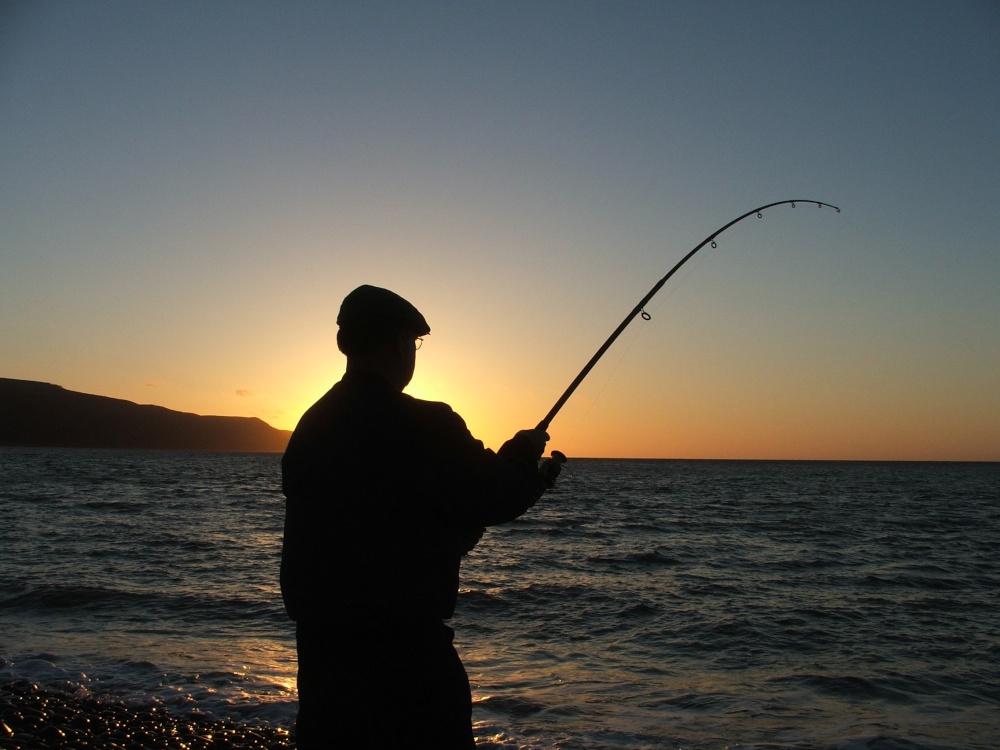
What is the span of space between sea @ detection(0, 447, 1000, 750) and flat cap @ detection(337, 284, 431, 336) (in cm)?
101

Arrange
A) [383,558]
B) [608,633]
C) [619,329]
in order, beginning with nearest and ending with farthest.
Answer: [383,558] < [619,329] < [608,633]

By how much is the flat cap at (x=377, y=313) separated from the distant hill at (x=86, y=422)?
119 metres

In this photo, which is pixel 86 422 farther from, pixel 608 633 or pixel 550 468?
pixel 550 468

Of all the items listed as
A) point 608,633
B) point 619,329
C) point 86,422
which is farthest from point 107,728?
point 86,422

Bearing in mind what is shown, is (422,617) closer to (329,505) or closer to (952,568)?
(329,505)

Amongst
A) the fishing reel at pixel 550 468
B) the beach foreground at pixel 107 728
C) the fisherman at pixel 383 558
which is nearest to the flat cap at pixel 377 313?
the fisherman at pixel 383 558

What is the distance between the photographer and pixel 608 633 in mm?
9531

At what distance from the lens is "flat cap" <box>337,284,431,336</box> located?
7.32 ft

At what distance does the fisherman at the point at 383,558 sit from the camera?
6.55 feet

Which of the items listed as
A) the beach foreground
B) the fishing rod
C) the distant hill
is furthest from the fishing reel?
the distant hill

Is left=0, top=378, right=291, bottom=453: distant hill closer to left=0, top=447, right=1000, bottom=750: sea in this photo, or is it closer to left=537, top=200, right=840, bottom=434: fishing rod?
left=0, top=447, right=1000, bottom=750: sea

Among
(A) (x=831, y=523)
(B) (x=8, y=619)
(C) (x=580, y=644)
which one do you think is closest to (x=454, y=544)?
(C) (x=580, y=644)

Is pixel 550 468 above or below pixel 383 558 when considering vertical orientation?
above

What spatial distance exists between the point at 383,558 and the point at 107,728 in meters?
4.65
